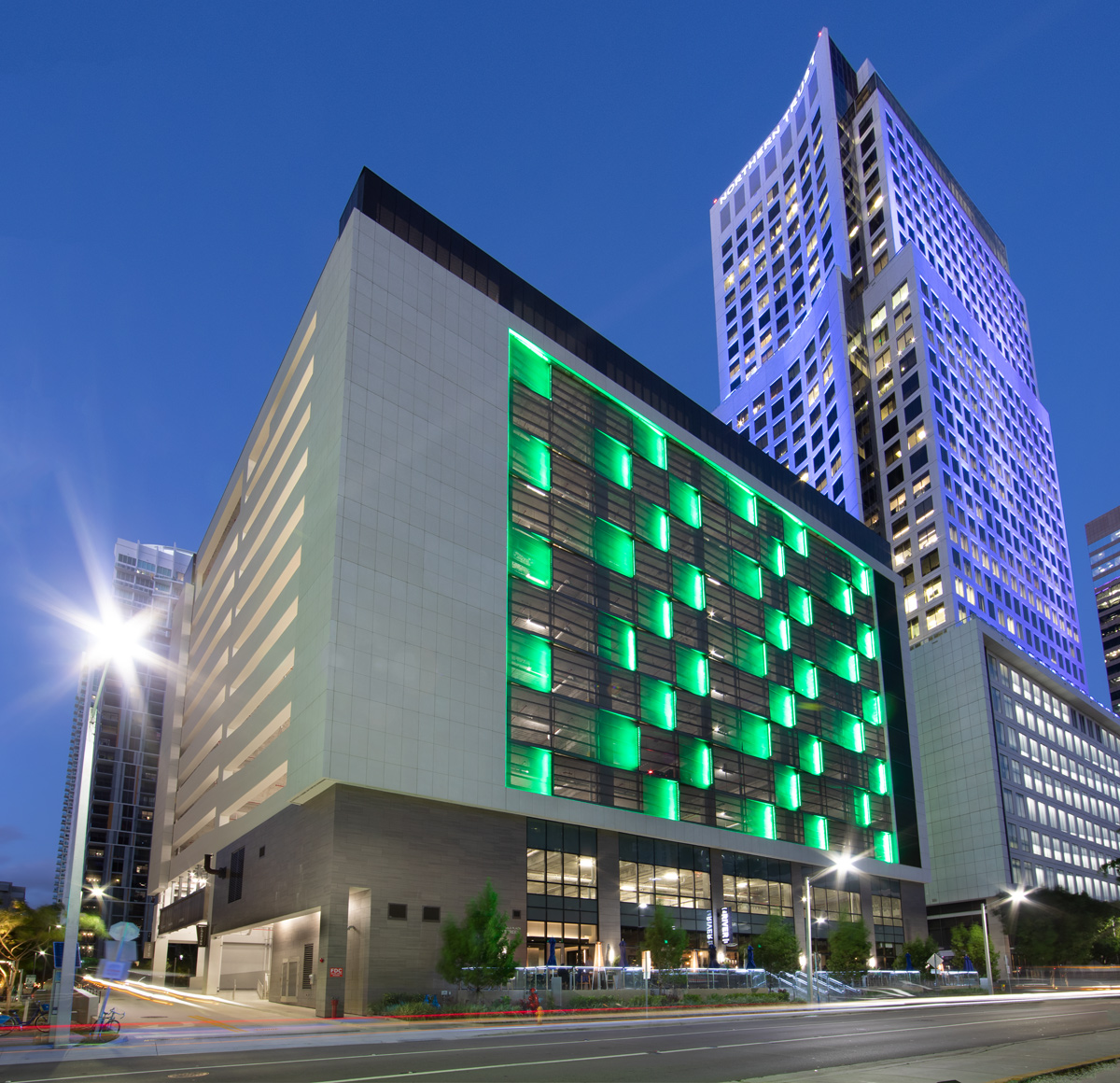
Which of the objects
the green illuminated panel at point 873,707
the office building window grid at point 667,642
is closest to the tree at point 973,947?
the office building window grid at point 667,642

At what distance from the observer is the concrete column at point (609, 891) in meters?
56.4

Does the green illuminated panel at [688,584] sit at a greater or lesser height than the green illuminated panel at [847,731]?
greater

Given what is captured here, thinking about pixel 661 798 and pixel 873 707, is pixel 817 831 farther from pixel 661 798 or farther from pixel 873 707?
pixel 661 798

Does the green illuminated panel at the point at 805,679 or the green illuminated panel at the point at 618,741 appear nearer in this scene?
the green illuminated panel at the point at 618,741

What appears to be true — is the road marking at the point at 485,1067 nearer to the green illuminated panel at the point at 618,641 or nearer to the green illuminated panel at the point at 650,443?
the green illuminated panel at the point at 618,641

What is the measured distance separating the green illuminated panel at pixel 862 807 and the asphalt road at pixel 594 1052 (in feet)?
152

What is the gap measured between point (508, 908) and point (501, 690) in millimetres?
11264

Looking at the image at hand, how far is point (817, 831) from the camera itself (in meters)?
75.2

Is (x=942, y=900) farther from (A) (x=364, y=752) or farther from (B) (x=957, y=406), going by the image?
(A) (x=364, y=752)

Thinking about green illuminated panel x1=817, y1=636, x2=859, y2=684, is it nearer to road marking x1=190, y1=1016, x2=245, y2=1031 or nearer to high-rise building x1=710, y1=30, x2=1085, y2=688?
high-rise building x1=710, y1=30, x2=1085, y2=688

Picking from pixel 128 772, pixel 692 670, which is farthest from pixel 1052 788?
pixel 128 772

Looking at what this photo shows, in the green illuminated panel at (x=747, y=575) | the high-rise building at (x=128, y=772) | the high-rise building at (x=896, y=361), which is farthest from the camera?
the high-rise building at (x=128, y=772)

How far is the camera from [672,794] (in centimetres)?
6228

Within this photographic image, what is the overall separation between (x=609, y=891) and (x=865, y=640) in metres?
43.2
